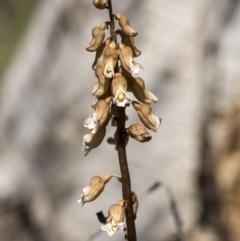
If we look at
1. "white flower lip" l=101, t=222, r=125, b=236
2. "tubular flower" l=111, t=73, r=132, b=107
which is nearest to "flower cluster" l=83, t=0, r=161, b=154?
"tubular flower" l=111, t=73, r=132, b=107

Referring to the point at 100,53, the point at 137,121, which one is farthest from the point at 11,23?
the point at 100,53

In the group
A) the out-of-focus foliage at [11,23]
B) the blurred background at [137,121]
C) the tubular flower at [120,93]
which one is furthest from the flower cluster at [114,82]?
the out-of-focus foliage at [11,23]

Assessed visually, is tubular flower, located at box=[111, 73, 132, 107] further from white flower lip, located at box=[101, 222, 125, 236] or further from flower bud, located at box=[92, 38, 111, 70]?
white flower lip, located at box=[101, 222, 125, 236]

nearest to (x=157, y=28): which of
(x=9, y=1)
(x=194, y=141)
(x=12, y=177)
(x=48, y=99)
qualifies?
(x=194, y=141)

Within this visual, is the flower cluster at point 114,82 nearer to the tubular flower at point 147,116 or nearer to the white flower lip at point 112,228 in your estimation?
the tubular flower at point 147,116

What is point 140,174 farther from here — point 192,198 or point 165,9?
point 165,9
